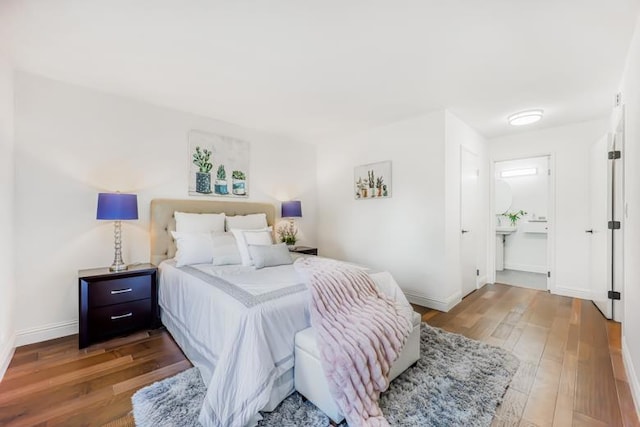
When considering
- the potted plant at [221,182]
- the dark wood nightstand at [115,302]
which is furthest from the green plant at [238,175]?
the dark wood nightstand at [115,302]

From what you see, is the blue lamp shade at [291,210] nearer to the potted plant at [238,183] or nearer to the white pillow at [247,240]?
the potted plant at [238,183]

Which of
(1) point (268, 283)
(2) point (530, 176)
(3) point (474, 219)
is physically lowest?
(1) point (268, 283)

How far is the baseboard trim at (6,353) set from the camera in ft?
6.64

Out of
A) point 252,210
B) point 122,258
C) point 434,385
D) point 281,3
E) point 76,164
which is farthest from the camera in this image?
point 252,210

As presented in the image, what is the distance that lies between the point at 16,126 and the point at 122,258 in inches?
56.8

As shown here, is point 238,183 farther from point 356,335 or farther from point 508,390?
point 508,390

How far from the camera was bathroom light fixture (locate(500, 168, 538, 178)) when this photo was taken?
5605 millimetres

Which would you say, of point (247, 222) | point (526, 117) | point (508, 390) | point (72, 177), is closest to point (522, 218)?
point (526, 117)

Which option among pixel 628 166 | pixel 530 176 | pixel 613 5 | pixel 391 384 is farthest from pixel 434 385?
pixel 530 176

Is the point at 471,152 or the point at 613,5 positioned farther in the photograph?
the point at 471,152

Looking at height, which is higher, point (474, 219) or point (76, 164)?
point (76, 164)

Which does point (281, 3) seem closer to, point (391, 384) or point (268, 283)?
point (268, 283)

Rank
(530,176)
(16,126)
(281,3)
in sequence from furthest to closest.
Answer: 1. (530,176)
2. (16,126)
3. (281,3)

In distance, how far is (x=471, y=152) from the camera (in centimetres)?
398
